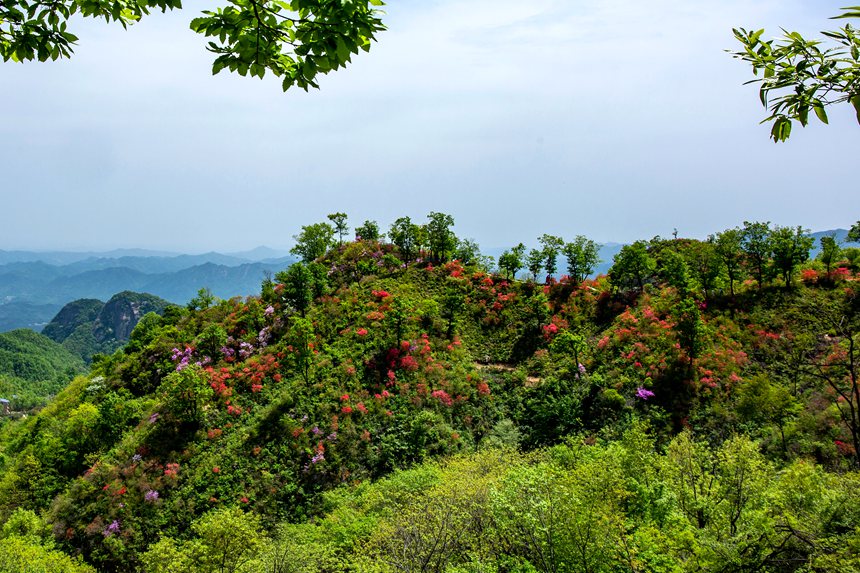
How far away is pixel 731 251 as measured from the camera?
133ft

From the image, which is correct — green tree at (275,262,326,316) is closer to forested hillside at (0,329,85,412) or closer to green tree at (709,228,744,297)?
green tree at (709,228,744,297)

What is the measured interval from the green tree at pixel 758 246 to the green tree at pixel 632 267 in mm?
8737

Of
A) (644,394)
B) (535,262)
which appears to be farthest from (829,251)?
(535,262)

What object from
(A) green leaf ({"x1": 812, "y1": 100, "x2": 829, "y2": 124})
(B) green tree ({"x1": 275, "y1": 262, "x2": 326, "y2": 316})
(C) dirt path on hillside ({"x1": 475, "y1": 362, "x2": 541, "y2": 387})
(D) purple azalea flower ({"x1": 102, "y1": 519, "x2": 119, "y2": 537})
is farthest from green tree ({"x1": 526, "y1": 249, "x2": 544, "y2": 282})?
(A) green leaf ({"x1": 812, "y1": 100, "x2": 829, "y2": 124})

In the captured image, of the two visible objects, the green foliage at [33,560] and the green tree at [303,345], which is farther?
the green tree at [303,345]

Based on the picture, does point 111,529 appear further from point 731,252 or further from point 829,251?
point 829,251

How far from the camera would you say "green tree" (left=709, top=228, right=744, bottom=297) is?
133 feet

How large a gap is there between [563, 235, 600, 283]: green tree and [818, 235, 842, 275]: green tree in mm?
21031

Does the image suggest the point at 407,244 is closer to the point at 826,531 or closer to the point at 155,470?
the point at 155,470

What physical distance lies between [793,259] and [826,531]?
35145 millimetres

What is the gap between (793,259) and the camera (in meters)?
38.6

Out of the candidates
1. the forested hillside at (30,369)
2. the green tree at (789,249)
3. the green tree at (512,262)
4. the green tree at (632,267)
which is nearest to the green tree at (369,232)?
the green tree at (512,262)

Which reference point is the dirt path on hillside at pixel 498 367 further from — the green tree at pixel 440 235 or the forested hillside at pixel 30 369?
the forested hillside at pixel 30 369

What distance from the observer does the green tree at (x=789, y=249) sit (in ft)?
127
